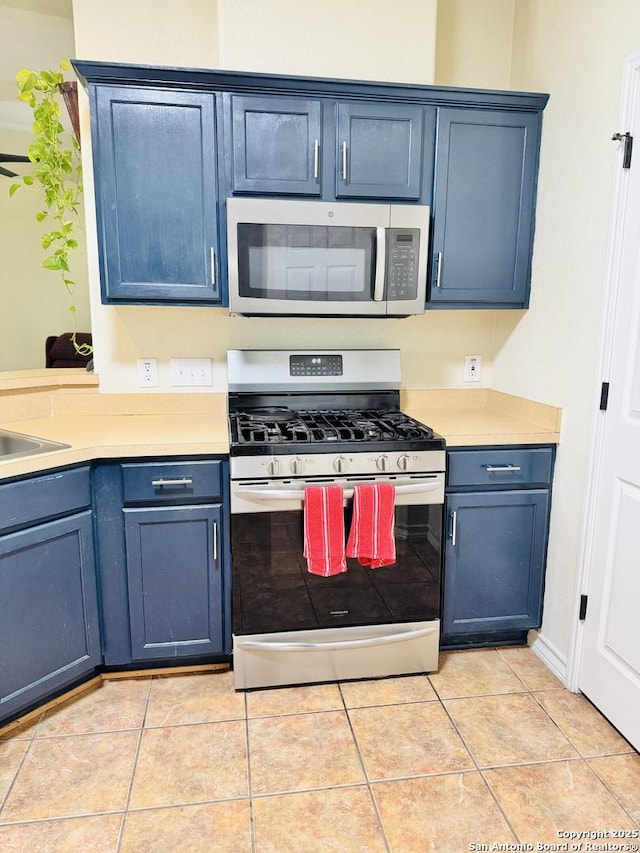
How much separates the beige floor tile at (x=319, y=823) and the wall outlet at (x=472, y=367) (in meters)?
1.77

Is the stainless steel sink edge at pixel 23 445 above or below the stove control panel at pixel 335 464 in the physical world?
above

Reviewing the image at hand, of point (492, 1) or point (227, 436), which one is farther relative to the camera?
point (492, 1)

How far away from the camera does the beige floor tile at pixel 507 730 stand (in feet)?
5.94

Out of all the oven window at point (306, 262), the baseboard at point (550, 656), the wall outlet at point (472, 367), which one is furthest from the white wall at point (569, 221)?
the oven window at point (306, 262)

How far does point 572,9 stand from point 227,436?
6.44 feet

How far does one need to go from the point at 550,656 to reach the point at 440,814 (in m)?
0.92

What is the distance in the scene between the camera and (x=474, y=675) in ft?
7.33

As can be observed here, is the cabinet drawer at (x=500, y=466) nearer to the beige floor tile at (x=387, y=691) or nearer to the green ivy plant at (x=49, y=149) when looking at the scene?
the beige floor tile at (x=387, y=691)

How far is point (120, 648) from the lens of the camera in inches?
82.7

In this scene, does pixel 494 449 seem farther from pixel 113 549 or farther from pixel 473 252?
pixel 113 549

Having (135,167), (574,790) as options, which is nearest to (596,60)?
A: (135,167)

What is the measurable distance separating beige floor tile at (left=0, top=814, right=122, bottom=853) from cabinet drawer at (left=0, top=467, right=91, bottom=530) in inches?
31.8

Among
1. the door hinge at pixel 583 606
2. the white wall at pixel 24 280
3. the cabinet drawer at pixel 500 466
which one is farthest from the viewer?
the white wall at pixel 24 280

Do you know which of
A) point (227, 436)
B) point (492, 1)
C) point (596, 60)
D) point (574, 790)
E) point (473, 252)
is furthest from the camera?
point (492, 1)
